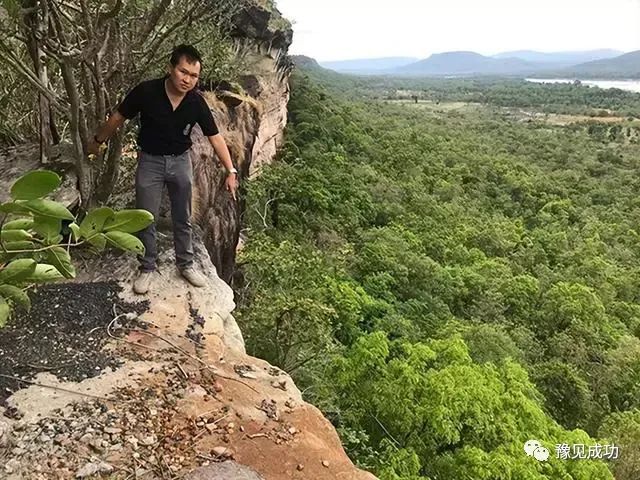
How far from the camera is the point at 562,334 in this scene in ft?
61.5

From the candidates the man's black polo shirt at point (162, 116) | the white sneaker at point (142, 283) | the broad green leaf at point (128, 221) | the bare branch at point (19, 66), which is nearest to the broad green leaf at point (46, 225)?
the broad green leaf at point (128, 221)

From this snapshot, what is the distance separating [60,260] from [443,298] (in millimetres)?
18717

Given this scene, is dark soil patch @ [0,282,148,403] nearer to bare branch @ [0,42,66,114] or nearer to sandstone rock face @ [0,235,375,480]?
sandstone rock face @ [0,235,375,480]

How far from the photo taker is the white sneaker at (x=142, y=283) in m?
4.58

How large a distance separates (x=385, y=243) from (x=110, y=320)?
17.0 meters

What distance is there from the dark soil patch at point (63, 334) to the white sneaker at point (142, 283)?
0.45ft

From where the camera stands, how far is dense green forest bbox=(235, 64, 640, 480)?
10023 mm

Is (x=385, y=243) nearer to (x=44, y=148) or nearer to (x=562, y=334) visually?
(x=562, y=334)

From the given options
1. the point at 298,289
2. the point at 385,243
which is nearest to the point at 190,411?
the point at 298,289

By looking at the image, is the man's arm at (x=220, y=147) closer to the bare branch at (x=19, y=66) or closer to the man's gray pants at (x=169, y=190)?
the man's gray pants at (x=169, y=190)

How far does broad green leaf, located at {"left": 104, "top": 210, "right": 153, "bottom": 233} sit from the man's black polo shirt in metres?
2.85

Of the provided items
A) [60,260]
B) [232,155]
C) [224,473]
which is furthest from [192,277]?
[232,155]

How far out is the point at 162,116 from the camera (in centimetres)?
423

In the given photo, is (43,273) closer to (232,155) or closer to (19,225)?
(19,225)
